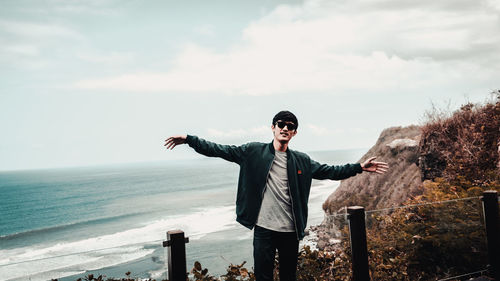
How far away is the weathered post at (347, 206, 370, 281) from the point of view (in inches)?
130

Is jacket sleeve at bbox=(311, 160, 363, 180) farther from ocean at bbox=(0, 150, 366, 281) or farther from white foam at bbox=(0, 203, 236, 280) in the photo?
white foam at bbox=(0, 203, 236, 280)

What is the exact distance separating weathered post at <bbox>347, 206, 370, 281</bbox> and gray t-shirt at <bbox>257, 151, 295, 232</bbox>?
80 cm

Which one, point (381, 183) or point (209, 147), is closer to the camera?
point (209, 147)

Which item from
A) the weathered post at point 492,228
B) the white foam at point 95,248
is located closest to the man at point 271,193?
the white foam at point 95,248

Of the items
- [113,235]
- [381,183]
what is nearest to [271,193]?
[381,183]

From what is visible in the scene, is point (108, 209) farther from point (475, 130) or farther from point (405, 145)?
point (475, 130)

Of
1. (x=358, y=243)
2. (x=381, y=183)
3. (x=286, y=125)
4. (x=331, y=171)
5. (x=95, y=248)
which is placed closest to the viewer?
(x=286, y=125)

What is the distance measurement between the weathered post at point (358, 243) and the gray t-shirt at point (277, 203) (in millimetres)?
799

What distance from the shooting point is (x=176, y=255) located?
270 centimetres

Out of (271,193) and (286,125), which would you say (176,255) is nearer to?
(271,193)

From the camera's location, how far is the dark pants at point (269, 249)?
2.74 m

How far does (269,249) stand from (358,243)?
102 cm

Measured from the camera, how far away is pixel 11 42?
116m

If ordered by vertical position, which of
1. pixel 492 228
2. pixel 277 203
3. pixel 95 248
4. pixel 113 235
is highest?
pixel 277 203
